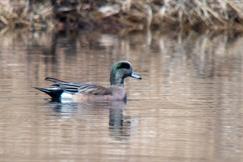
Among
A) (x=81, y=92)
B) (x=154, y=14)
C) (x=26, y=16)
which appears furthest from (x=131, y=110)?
(x=154, y=14)

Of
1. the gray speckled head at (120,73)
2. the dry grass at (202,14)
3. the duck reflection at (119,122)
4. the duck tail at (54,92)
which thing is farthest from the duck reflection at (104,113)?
the dry grass at (202,14)

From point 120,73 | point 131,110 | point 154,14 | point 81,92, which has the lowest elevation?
point 131,110

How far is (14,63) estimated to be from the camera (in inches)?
668

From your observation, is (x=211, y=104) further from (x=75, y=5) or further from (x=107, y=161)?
(x=75, y=5)

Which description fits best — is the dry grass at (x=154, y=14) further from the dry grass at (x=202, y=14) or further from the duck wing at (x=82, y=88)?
the duck wing at (x=82, y=88)

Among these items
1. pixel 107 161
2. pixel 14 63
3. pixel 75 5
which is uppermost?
pixel 75 5

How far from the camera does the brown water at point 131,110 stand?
30.4 feet

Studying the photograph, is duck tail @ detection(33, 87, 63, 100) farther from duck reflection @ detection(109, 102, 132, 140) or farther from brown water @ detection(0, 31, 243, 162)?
duck reflection @ detection(109, 102, 132, 140)

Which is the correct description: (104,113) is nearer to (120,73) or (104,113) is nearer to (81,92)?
(81,92)

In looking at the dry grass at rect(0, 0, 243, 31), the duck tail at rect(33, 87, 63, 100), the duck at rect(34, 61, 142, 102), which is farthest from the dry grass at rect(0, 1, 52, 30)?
the duck tail at rect(33, 87, 63, 100)

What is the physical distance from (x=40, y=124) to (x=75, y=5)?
1790cm

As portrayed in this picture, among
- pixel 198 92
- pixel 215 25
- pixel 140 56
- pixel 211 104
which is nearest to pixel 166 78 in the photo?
pixel 198 92

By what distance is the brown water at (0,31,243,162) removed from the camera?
9266mm

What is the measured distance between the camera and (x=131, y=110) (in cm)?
1201
